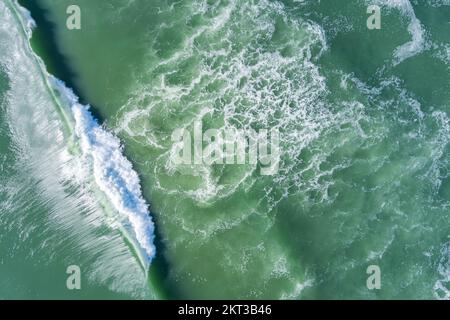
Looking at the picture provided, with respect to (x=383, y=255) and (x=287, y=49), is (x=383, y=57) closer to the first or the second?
(x=287, y=49)

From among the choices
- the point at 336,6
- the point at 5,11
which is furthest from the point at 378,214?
the point at 5,11

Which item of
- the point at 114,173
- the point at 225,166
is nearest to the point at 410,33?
the point at 225,166

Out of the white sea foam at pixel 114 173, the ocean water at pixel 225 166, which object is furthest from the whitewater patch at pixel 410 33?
the white sea foam at pixel 114 173

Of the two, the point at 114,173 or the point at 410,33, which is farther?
the point at 410,33

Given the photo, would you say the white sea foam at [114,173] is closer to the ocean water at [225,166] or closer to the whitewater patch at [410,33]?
the ocean water at [225,166]

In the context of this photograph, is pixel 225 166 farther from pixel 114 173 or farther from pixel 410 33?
pixel 410 33

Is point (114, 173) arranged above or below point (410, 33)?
below
